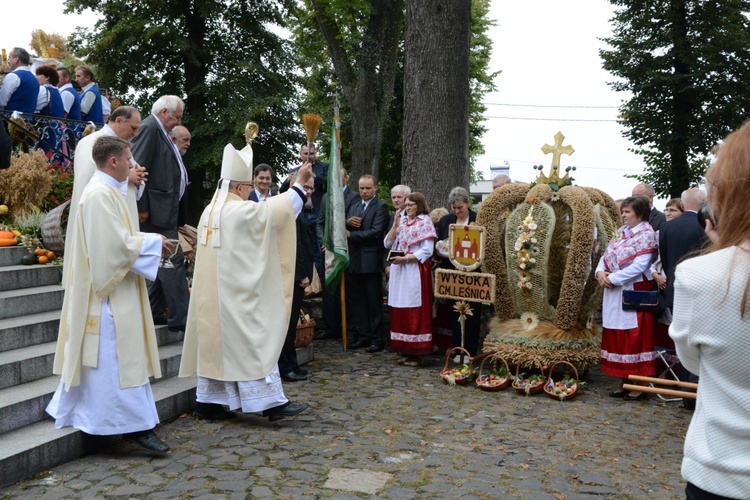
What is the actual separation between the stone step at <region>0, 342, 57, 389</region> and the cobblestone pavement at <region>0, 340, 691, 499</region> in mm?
899

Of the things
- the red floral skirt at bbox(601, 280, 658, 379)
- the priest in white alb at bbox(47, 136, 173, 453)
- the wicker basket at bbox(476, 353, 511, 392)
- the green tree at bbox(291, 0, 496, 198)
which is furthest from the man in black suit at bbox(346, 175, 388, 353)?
the green tree at bbox(291, 0, 496, 198)

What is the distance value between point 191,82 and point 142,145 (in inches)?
706

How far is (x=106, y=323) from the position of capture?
16.6ft

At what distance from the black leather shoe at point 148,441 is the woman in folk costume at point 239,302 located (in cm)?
83

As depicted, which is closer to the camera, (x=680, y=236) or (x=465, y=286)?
(x=680, y=236)

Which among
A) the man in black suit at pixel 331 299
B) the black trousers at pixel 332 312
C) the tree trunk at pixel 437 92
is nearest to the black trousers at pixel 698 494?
the man in black suit at pixel 331 299

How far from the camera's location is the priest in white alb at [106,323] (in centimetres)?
500

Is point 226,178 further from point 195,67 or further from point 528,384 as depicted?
point 195,67

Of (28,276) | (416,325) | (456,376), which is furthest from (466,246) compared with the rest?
(28,276)

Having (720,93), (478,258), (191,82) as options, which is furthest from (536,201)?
(191,82)

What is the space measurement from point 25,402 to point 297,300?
3223 millimetres

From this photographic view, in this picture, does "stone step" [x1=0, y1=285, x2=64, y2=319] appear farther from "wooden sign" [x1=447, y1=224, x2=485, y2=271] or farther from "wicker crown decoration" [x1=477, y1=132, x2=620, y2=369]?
"wicker crown decoration" [x1=477, y1=132, x2=620, y2=369]

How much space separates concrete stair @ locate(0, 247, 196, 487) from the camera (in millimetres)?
4732

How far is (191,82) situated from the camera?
78.3 feet
